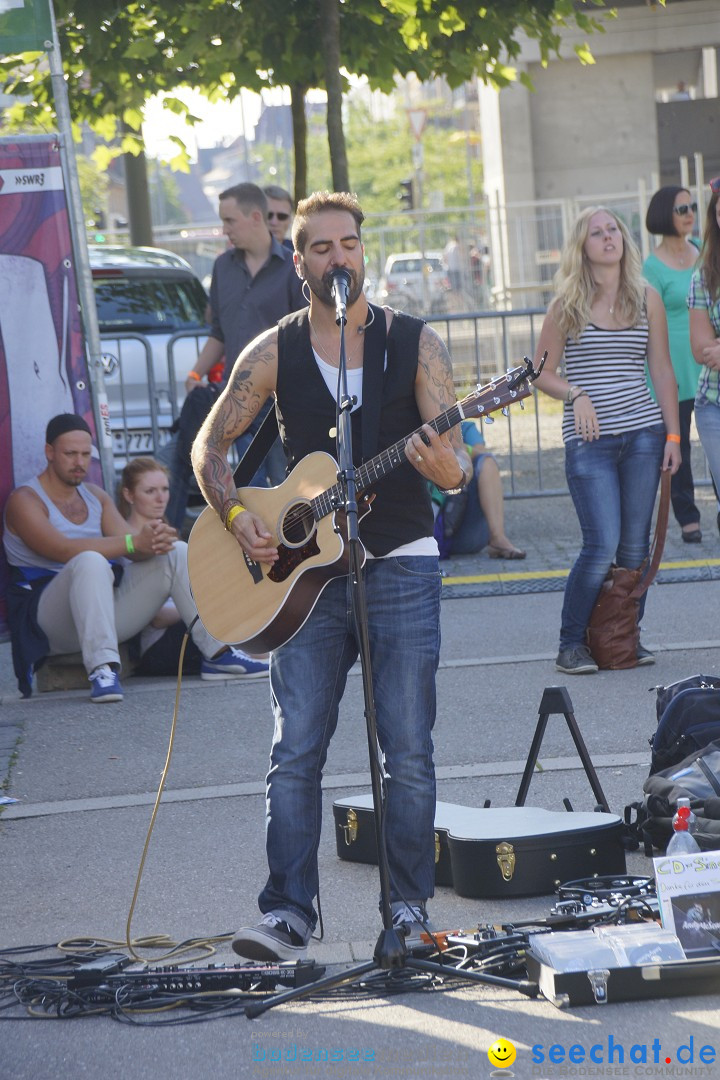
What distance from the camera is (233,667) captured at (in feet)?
25.0

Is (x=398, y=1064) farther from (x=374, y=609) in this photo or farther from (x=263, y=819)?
(x=263, y=819)

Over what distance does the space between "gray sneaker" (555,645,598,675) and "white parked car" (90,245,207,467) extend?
4.60 meters

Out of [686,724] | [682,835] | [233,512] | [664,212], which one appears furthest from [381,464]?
[664,212]

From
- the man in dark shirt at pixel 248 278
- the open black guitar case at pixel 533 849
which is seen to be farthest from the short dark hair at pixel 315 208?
the man in dark shirt at pixel 248 278

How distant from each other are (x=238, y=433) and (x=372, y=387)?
48cm

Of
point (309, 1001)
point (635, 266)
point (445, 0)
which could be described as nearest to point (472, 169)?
point (445, 0)

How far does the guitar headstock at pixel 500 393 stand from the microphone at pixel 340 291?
0.38 meters

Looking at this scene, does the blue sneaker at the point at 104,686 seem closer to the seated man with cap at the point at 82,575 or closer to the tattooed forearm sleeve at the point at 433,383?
the seated man with cap at the point at 82,575

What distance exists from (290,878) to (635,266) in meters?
3.87

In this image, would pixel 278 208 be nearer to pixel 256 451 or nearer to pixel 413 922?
pixel 256 451

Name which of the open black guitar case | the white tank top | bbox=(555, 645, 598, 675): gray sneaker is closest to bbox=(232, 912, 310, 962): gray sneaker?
the open black guitar case

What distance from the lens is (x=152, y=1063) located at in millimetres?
3613

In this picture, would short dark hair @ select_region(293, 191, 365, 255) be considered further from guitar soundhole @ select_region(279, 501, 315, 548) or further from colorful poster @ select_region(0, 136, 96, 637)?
colorful poster @ select_region(0, 136, 96, 637)

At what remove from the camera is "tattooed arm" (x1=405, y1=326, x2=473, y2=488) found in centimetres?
388
